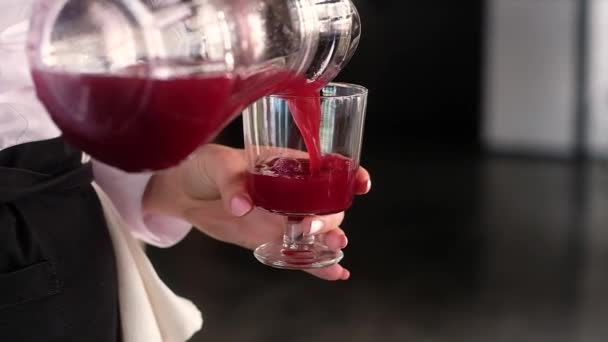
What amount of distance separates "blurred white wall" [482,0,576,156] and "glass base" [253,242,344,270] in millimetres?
3659

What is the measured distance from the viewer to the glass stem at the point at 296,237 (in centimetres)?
75

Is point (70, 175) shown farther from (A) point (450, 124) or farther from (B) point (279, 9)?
(A) point (450, 124)

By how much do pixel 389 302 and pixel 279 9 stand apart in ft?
6.94

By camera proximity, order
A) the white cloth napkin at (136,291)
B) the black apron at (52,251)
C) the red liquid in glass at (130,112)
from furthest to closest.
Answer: the white cloth napkin at (136,291), the black apron at (52,251), the red liquid in glass at (130,112)

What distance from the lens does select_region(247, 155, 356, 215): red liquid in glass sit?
0.71 metres

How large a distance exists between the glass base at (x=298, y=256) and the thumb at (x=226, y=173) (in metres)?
0.05

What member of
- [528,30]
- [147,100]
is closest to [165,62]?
[147,100]

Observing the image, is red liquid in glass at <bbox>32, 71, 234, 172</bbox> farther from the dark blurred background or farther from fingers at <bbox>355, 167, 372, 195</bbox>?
the dark blurred background

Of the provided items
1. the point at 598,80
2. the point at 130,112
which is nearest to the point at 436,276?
the point at 598,80

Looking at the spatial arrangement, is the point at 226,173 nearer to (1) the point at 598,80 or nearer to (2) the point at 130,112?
(2) the point at 130,112

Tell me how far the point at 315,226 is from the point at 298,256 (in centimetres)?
3

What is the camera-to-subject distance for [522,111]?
4316mm

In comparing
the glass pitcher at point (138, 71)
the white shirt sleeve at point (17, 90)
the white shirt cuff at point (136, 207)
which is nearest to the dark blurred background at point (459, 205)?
the white shirt cuff at point (136, 207)

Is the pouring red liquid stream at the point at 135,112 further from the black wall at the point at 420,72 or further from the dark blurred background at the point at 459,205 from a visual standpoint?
the black wall at the point at 420,72
